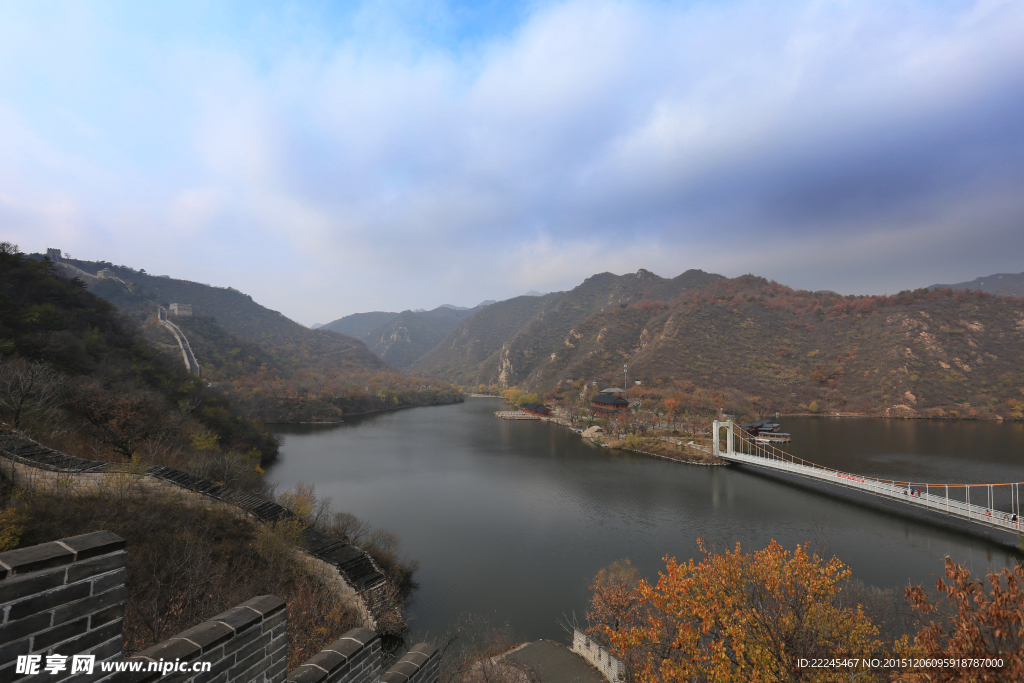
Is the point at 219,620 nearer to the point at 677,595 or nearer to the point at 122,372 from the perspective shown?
the point at 677,595

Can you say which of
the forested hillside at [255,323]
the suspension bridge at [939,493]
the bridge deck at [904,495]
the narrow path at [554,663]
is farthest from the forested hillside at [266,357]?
the suspension bridge at [939,493]

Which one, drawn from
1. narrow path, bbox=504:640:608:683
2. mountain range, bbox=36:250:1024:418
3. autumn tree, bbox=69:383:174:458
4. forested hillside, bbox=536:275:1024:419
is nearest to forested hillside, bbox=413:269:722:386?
mountain range, bbox=36:250:1024:418

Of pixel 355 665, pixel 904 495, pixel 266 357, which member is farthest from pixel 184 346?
pixel 904 495

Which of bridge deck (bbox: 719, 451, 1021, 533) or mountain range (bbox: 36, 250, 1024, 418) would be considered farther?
mountain range (bbox: 36, 250, 1024, 418)

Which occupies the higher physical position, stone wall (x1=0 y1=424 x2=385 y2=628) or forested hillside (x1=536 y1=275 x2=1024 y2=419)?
forested hillside (x1=536 y1=275 x2=1024 y2=419)

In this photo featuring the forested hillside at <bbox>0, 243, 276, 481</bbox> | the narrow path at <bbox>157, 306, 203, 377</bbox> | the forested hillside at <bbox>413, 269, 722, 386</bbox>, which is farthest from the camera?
the forested hillside at <bbox>413, 269, 722, 386</bbox>

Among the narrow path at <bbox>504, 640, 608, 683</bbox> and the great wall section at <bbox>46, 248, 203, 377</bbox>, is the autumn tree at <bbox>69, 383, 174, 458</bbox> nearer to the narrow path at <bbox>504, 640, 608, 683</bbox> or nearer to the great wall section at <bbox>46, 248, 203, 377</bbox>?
the narrow path at <bbox>504, 640, 608, 683</bbox>

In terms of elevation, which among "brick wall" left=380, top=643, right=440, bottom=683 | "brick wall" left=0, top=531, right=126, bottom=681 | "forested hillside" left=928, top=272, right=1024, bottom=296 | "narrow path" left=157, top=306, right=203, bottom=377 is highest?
"forested hillside" left=928, top=272, right=1024, bottom=296
